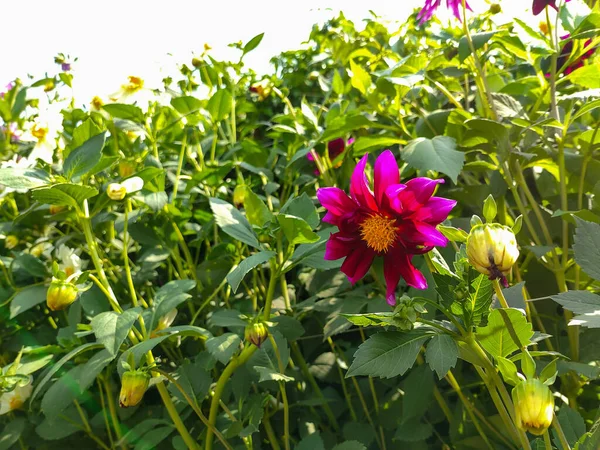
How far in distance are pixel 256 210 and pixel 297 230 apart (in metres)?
0.09

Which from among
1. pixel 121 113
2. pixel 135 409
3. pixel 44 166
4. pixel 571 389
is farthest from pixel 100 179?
pixel 571 389

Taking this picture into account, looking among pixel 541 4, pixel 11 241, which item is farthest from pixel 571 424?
pixel 11 241

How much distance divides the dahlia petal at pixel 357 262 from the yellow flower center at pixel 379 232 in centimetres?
2

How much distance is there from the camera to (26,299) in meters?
0.80

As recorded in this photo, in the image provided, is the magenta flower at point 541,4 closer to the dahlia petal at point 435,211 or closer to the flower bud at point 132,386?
the dahlia petal at point 435,211

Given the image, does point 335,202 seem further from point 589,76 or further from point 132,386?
point 589,76

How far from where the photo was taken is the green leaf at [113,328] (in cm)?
57

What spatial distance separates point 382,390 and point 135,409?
0.36m

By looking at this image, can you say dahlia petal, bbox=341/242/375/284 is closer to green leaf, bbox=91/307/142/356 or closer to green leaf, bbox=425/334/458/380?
green leaf, bbox=425/334/458/380

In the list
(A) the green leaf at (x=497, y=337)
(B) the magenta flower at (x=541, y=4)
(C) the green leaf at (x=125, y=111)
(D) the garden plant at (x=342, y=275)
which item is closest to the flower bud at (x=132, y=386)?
(D) the garden plant at (x=342, y=275)

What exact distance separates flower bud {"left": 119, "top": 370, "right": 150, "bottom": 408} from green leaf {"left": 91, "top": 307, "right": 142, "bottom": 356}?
3cm

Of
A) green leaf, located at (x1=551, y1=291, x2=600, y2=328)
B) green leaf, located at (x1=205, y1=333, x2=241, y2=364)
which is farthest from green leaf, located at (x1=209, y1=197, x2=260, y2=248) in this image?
green leaf, located at (x1=551, y1=291, x2=600, y2=328)

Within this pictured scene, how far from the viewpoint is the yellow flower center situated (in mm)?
523

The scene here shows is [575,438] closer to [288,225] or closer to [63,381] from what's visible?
[288,225]
